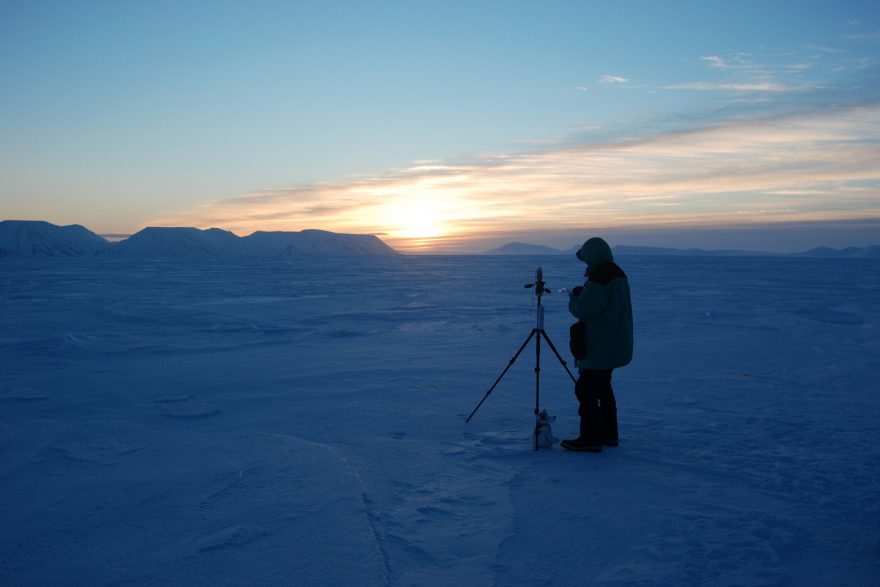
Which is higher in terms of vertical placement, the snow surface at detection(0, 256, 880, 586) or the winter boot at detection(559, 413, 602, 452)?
the winter boot at detection(559, 413, 602, 452)

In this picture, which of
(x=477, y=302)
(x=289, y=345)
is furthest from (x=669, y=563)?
(x=477, y=302)

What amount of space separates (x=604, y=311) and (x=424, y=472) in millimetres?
1891

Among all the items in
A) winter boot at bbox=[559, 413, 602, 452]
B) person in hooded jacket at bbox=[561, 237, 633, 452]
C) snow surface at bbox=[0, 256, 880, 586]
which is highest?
person in hooded jacket at bbox=[561, 237, 633, 452]

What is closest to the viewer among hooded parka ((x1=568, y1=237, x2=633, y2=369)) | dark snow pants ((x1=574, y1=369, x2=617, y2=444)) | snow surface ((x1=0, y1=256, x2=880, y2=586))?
snow surface ((x1=0, y1=256, x2=880, y2=586))

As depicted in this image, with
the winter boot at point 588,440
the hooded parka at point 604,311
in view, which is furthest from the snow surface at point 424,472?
the hooded parka at point 604,311

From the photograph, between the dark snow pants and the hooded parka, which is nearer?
the hooded parka

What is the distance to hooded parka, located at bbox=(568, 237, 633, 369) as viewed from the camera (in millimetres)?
4293

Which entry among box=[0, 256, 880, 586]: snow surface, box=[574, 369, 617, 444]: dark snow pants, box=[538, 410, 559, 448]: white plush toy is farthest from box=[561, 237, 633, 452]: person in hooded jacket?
box=[0, 256, 880, 586]: snow surface

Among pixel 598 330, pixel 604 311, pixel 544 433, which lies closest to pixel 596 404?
pixel 544 433

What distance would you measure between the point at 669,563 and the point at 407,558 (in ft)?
4.52

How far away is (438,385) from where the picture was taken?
22.4 feet

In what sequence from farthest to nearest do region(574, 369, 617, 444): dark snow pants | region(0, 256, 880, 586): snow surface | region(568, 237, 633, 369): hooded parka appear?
1. region(574, 369, 617, 444): dark snow pants
2. region(568, 237, 633, 369): hooded parka
3. region(0, 256, 880, 586): snow surface

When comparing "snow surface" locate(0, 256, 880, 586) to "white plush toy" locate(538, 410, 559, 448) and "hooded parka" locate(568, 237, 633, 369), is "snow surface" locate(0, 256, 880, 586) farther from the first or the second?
"hooded parka" locate(568, 237, 633, 369)

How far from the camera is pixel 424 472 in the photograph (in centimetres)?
406
